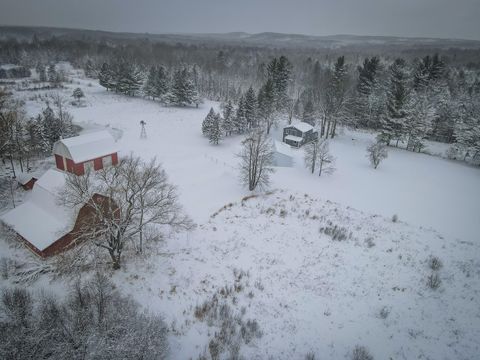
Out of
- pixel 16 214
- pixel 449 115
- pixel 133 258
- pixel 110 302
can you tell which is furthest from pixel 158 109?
pixel 449 115

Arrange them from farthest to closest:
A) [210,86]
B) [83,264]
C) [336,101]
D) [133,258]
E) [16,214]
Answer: [210,86]
[336,101]
[16,214]
[133,258]
[83,264]

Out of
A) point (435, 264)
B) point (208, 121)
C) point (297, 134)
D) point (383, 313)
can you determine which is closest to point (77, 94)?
point (208, 121)

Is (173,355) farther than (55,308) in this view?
No

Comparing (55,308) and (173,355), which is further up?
(55,308)

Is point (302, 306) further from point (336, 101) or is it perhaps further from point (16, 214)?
point (336, 101)

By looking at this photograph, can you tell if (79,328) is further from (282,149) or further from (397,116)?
(397,116)

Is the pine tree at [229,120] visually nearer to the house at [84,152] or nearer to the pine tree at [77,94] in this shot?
the house at [84,152]
